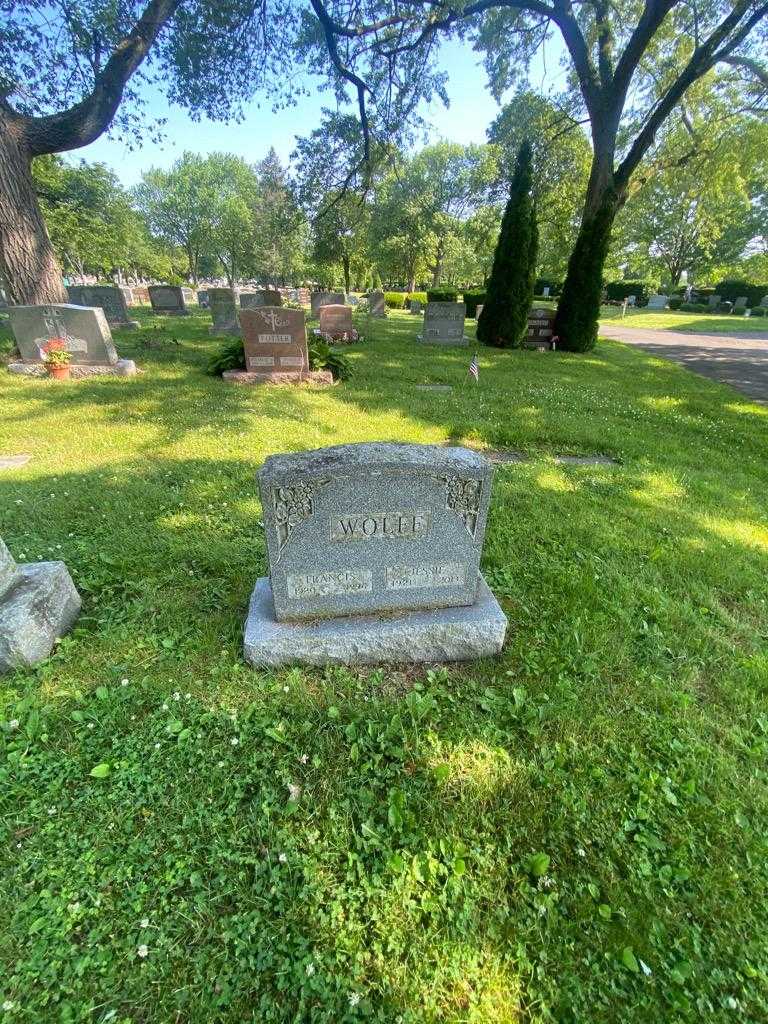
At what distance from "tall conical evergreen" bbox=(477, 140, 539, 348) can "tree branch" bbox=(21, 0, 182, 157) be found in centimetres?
829

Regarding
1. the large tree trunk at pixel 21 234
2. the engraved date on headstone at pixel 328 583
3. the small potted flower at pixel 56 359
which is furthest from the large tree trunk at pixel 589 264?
the engraved date on headstone at pixel 328 583

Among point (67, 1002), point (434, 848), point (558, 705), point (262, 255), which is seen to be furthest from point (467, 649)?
point (262, 255)

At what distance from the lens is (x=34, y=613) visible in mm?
2234

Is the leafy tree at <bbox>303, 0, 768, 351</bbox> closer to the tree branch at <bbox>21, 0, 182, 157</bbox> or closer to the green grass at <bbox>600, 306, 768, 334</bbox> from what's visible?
the tree branch at <bbox>21, 0, 182, 157</bbox>

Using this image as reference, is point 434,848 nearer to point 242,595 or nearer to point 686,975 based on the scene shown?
point 686,975

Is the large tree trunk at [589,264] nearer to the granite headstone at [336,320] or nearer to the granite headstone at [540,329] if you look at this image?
the granite headstone at [540,329]

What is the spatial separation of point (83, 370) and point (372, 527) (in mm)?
8167

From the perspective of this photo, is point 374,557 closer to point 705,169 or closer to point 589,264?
point 589,264

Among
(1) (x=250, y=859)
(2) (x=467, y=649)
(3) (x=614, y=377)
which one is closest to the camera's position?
(1) (x=250, y=859)

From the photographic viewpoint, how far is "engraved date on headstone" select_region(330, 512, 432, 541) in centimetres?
218

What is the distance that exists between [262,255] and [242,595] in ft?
168

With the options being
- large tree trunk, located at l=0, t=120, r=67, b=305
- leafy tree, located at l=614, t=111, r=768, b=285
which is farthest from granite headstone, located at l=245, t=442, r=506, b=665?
leafy tree, located at l=614, t=111, r=768, b=285

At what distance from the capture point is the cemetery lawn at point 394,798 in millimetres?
1310

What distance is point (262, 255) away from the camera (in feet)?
148
